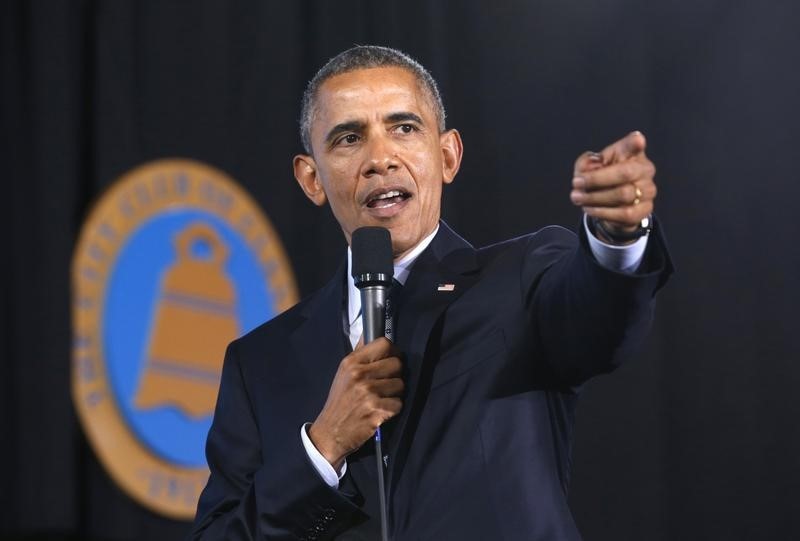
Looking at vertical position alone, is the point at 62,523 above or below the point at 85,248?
below

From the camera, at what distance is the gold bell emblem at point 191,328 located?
306 centimetres

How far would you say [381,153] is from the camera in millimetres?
1800

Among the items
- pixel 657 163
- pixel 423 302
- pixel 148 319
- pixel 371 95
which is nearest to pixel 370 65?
pixel 371 95

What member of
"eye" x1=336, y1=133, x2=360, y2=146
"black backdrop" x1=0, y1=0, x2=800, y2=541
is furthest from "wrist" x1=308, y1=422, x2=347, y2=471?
"black backdrop" x1=0, y1=0, x2=800, y2=541

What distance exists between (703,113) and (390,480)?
2.74m

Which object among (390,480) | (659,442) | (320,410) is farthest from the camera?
(659,442)

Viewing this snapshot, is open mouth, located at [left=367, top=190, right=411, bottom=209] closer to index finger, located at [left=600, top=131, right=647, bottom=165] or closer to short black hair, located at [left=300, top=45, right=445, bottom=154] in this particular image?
short black hair, located at [left=300, top=45, right=445, bottom=154]

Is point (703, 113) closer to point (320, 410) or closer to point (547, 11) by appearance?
point (547, 11)

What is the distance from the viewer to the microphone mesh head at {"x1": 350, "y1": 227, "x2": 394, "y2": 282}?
1.50m

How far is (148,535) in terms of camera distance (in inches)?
117

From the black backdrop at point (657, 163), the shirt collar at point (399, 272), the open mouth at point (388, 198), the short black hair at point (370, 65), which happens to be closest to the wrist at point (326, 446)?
the shirt collar at point (399, 272)

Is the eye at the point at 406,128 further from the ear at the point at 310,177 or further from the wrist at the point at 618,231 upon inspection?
the wrist at the point at 618,231

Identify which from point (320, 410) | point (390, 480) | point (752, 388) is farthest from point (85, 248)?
point (752, 388)

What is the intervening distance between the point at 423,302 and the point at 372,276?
18 centimetres
